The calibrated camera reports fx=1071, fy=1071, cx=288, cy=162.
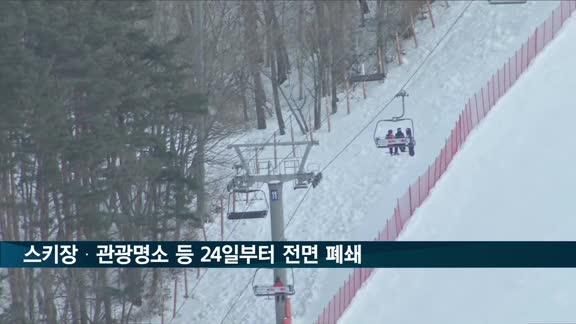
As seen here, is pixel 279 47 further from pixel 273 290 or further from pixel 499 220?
pixel 499 220

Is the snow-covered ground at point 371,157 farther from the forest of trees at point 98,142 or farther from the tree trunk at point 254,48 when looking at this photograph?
the forest of trees at point 98,142

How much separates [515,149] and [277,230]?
12.0 feet

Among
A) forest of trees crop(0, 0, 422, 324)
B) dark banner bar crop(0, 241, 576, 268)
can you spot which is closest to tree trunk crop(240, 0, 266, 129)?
forest of trees crop(0, 0, 422, 324)

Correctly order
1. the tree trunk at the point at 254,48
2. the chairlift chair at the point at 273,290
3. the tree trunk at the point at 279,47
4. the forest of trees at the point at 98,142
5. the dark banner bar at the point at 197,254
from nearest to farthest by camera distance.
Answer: the dark banner bar at the point at 197,254 → the forest of trees at the point at 98,142 → the chairlift chair at the point at 273,290 → the tree trunk at the point at 254,48 → the tree trunk at the point at 279,47

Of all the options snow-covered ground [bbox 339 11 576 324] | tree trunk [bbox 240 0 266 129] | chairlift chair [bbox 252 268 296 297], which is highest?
tree trunk [bbox 240 0 266 129]

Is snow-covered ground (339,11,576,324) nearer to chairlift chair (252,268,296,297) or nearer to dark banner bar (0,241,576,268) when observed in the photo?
dark banner bar (0,241,576,268)

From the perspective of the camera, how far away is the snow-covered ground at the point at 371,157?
1655 centimetres

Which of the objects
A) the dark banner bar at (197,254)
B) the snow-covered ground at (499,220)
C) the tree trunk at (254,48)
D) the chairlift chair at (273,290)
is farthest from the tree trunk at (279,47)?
the dark banner bar at (197,254)

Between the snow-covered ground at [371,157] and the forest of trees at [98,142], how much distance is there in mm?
982

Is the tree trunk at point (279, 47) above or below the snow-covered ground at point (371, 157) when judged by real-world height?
A: above

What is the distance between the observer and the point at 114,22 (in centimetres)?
1530

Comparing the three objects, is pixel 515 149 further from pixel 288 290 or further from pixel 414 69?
pixel 414 69

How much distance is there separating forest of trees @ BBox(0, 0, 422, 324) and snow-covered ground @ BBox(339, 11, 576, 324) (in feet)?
13.7

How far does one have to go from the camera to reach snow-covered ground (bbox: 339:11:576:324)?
1035 centimetres
